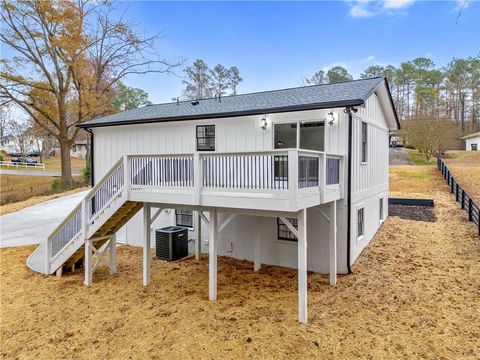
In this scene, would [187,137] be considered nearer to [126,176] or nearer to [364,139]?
[126,176]

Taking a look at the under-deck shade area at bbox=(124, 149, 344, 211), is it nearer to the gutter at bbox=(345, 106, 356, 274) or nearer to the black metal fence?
the gutter at bbox=(345, 106, 356, 274)

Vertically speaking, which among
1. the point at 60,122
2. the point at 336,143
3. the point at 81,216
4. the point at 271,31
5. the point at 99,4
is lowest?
the point at 81,216

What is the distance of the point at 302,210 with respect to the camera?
6.08 meters

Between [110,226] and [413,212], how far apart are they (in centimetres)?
1402

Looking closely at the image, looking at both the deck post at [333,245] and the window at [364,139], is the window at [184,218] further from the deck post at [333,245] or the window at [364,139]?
the window at [364,139]

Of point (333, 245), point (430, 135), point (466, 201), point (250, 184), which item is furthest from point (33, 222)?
point (430, 135)

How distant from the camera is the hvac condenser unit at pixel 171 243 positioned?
10.3 m

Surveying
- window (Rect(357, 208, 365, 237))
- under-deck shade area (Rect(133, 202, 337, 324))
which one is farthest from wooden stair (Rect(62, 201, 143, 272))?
window (Rect(357, 208, 365, 237))

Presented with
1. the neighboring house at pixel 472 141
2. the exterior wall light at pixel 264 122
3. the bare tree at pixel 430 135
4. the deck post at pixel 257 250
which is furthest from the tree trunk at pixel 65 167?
the neighboring house at pixel 472 141

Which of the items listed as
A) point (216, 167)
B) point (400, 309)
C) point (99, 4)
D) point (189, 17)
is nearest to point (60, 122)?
point (99, 4)

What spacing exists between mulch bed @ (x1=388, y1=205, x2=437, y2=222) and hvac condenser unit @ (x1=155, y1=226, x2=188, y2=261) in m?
10.4

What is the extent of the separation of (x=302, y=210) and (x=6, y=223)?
52.7 ft

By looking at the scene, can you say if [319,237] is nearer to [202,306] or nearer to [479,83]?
[202,306]

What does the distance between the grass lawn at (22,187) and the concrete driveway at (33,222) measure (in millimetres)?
2257
